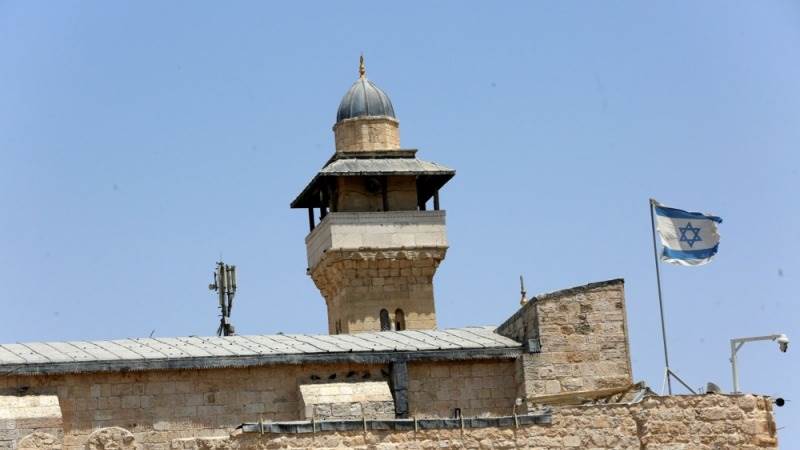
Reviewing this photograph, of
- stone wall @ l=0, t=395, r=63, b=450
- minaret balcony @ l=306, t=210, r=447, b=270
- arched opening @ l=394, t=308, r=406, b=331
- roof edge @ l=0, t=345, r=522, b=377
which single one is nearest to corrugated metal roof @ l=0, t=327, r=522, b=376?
roof edge @ l=0, t=345, r=522, b=377

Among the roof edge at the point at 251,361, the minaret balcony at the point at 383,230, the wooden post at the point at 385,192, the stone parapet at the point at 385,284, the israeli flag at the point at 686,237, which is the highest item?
the wooden post at the point at 385,192

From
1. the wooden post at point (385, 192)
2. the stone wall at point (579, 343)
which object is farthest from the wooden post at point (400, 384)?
the wooden post at point (385, 192)

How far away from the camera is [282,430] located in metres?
26.7

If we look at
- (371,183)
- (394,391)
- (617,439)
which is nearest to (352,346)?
(394,391)

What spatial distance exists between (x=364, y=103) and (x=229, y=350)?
15.9m

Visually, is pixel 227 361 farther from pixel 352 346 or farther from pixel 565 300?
pixel 565 300

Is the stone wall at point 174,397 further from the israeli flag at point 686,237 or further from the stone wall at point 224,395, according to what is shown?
the israeli flag at point 686,237

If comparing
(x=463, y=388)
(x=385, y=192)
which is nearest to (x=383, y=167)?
A: (x=385, y=192)

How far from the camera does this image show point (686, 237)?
3109cm

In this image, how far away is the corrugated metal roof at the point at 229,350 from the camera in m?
29.2

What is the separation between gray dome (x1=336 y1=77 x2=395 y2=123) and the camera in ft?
149

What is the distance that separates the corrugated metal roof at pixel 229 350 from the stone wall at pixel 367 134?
496 inches

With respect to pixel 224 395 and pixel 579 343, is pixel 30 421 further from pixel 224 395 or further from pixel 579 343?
pixel 579 343

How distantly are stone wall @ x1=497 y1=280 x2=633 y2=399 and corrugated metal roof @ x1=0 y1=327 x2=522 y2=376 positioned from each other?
775 millimetres
